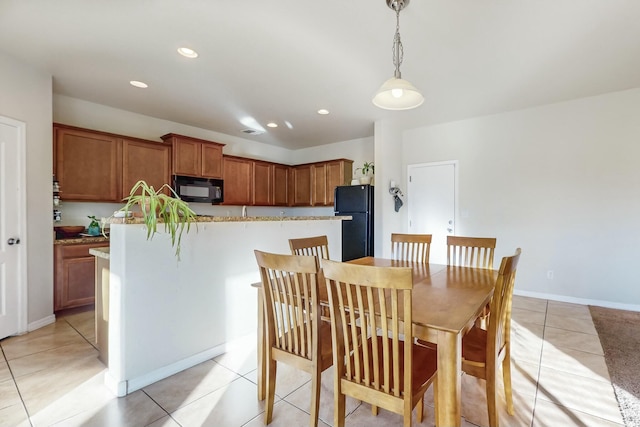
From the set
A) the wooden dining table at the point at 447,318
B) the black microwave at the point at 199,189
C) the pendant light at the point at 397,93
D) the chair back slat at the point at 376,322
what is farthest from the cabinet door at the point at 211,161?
the chair back slat at the point at 376,322

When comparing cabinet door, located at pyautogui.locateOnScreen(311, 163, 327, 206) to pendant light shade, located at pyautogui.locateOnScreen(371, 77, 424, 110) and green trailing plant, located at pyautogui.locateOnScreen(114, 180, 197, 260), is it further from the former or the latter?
green trailing plant, located at pyautogui.locateOnScreen(114, 180, 197, 260)

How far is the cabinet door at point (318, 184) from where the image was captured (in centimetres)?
593

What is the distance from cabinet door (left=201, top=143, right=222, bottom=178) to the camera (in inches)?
192

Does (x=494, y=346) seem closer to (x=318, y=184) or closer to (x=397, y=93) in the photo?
(x=397, y=93)

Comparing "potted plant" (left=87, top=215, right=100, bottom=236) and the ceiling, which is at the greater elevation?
the ceiling

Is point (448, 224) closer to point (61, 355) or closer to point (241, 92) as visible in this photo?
point (241, 92)

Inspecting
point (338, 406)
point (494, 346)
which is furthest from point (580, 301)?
point (338, 406)

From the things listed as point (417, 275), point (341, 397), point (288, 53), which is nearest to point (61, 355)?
point (341, 397)

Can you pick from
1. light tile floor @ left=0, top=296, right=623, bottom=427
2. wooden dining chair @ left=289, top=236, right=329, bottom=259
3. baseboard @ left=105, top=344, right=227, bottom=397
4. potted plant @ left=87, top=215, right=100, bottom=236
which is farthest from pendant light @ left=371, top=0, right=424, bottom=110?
potted plant @ left=87, top=215, right=100, bottom=236

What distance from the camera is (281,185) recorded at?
6.26m

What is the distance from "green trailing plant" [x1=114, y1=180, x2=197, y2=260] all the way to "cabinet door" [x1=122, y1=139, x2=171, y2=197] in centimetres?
238

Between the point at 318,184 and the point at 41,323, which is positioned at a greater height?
the point at 318,184

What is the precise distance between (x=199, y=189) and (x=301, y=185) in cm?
218

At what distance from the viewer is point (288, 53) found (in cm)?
280
